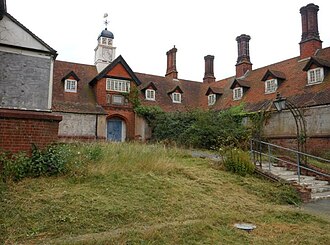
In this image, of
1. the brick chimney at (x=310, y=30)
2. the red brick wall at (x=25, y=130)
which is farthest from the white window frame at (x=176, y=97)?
the red brick wall at (x=25, y=130)

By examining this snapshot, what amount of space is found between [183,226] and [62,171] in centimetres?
404

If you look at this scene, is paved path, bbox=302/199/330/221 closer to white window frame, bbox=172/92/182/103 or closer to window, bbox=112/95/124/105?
window, bbox=112/95/124/105

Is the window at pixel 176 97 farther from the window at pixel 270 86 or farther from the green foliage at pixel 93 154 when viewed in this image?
the green foliage at pixel 93 154

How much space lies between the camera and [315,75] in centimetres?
2094

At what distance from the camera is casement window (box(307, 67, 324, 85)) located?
20533mm

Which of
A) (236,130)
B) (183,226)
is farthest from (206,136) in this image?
(183,226)

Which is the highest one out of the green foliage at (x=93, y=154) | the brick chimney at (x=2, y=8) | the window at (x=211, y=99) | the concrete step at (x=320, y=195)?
the brick chimney at (x=2, y=8)

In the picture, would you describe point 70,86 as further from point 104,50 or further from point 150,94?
point 150,94

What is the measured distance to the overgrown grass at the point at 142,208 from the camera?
209 inches

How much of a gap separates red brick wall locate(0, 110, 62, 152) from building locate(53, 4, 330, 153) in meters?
14.6

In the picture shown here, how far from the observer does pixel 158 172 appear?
375 inches

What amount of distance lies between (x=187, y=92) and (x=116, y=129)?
378 inches

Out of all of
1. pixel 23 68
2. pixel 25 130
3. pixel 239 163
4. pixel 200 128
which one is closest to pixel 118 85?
pixel 200 128

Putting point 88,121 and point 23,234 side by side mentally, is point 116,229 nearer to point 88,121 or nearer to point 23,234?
point 23,234
